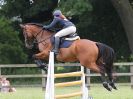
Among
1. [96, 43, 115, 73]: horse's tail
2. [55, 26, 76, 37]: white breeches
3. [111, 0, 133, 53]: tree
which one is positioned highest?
[111, 0, 133, 53]: tree

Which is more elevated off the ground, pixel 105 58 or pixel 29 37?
pixel 29 37

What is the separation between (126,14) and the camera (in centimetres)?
2900

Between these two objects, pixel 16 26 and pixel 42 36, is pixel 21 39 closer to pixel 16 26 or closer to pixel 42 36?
pixel 16 26

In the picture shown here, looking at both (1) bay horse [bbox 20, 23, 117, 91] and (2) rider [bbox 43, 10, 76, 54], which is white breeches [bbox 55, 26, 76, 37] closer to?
(2) rider [bbox 43, 10, 76, 54]

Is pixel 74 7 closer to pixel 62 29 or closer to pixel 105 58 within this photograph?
pixel 62 29

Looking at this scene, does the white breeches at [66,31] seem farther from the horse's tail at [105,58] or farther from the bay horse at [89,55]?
the horse's tail at [105,58]

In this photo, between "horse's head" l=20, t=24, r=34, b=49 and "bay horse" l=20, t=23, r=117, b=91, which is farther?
"horse's head" l=20, t=24, r=34, b=49

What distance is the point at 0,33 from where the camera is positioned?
1153 inches

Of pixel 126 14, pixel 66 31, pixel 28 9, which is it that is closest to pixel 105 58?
pixel 66 31

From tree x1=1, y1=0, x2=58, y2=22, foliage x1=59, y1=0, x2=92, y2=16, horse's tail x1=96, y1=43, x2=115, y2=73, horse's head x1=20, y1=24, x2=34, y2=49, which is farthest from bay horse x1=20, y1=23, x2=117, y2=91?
tree x1=1, y1=0, x2=58, y2=22

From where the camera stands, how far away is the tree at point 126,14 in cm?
2888

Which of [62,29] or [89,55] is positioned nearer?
[89,55]

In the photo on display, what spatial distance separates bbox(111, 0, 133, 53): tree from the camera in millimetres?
28875

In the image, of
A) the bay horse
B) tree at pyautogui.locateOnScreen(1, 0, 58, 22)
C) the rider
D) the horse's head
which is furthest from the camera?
tree at pyautogui.locateOnScreen(1, 0, 58, 22)
